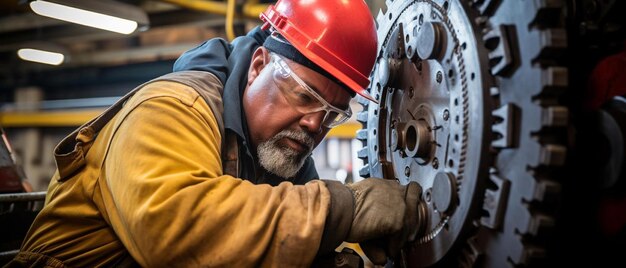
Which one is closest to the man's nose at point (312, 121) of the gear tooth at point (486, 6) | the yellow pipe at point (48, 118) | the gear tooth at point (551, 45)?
the gear tooth at point (486, 6)

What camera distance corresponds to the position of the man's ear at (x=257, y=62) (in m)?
1.50

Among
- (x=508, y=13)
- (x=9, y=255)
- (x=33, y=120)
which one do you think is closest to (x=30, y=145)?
(x=33, y=120)

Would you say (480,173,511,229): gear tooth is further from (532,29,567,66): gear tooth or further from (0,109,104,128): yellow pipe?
(0,109,104,128): yellow pipe

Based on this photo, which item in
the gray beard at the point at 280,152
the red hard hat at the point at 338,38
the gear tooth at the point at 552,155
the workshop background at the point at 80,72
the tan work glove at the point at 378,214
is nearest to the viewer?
the gear tooth at the point at 552,155

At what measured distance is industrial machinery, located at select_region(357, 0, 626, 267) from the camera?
0.77 m

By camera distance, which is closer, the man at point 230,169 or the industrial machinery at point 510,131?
the industrial machinery at point 510,131

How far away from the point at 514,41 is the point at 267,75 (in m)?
0.78

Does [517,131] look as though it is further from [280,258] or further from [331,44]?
[331,44]

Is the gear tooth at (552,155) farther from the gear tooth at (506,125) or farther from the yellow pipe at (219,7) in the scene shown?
the yellow pipe at (219,7)

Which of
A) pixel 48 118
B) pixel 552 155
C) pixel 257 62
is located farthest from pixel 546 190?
pixel 48 118

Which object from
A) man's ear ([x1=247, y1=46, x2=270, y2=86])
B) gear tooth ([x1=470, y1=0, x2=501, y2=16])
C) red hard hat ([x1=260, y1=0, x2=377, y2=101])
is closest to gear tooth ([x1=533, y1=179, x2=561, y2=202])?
gear tooth ([x1=470, y1=0, x2=501, y2=16])

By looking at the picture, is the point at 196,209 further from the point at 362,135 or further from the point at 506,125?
the point at 362,135

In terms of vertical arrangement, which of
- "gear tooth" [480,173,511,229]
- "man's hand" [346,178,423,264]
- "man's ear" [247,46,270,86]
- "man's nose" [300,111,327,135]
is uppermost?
"man's ear" [247,46,270,86]

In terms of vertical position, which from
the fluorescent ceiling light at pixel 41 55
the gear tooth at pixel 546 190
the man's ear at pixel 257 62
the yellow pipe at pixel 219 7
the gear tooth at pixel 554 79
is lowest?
the gear tooth at pixel 546 190
